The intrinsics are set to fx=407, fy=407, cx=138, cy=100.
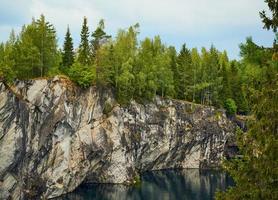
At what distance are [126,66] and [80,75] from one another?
13.3 metres

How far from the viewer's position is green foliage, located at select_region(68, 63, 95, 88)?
6444 centimetres

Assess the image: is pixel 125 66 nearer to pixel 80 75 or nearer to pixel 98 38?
pixel 98 38

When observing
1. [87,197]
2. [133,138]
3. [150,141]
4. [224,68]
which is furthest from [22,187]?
[224,68]

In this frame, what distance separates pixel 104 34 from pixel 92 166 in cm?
2540

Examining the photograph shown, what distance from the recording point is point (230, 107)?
9431 cm

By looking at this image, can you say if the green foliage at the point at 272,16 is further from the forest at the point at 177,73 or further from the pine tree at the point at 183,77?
the pine tree at the point at 183,77

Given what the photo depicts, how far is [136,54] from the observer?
279 feet

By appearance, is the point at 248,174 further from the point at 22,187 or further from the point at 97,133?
the point at 97,133

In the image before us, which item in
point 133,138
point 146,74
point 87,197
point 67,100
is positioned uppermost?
point 146,74

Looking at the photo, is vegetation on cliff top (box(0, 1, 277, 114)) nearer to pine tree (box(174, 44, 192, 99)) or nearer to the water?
pine tree (box(174, 44, 192, 99))

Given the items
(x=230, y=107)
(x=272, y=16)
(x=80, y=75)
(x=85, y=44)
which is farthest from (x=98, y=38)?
(x=272, y=16)

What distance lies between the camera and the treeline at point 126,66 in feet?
203

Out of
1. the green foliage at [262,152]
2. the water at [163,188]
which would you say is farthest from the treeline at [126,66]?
the green foliage at [262,152]

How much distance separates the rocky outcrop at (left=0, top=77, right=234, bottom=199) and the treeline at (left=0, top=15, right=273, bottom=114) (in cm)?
281
